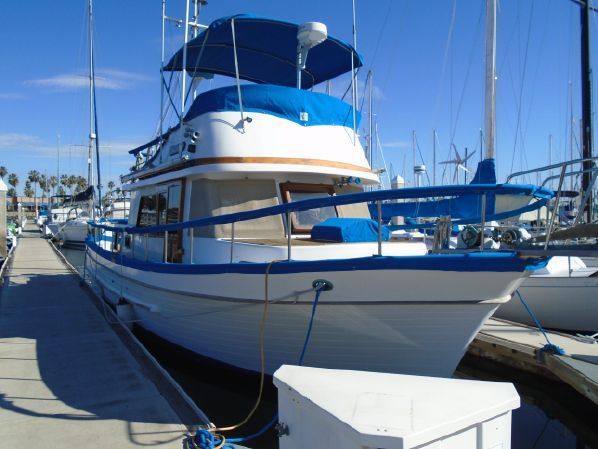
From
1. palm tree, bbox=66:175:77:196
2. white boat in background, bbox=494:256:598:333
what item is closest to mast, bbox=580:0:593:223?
white boat in background, bbox=494:256:598:333

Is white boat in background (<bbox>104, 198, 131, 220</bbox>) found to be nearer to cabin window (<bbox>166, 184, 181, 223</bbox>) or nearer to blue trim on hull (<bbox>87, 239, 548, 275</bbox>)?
cabin window (<bbox>166, 184, 181, 223</bbox>)

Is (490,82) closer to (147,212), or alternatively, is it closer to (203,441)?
(147,212)

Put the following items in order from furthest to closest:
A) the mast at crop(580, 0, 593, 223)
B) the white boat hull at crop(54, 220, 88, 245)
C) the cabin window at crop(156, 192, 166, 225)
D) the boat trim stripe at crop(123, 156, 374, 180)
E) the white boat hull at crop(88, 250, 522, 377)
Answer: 1. the white boat hull at crop(54, 220, 88, 245)
2. the mast at crop(580, 0, 593, 223)
3. the cabin window at crop(156, 192, 166, 225)
4. the boat trim stripe at crop(123, 156, 374, 180)
5. the white boat hull at crop(88, 250, 522, 377)

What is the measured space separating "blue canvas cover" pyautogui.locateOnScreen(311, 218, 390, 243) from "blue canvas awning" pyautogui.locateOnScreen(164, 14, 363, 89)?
348 cm

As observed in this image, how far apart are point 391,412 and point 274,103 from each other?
5.11 metres

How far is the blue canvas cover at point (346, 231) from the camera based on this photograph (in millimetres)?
5328

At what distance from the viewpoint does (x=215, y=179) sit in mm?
6457

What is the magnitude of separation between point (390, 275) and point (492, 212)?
182 centimetres

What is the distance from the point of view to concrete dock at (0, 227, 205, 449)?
3.77 metres

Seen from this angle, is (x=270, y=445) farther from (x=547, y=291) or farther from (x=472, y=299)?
(x=547, y=291)

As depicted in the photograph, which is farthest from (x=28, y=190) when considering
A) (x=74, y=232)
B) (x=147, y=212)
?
(x=147, y=212)

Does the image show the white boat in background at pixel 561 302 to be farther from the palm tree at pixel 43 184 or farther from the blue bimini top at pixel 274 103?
the palm tree at pixel 43 184

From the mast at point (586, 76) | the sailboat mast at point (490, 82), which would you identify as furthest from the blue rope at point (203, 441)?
the mast at point (586, 76)

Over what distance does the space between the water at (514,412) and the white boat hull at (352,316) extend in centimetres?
44
